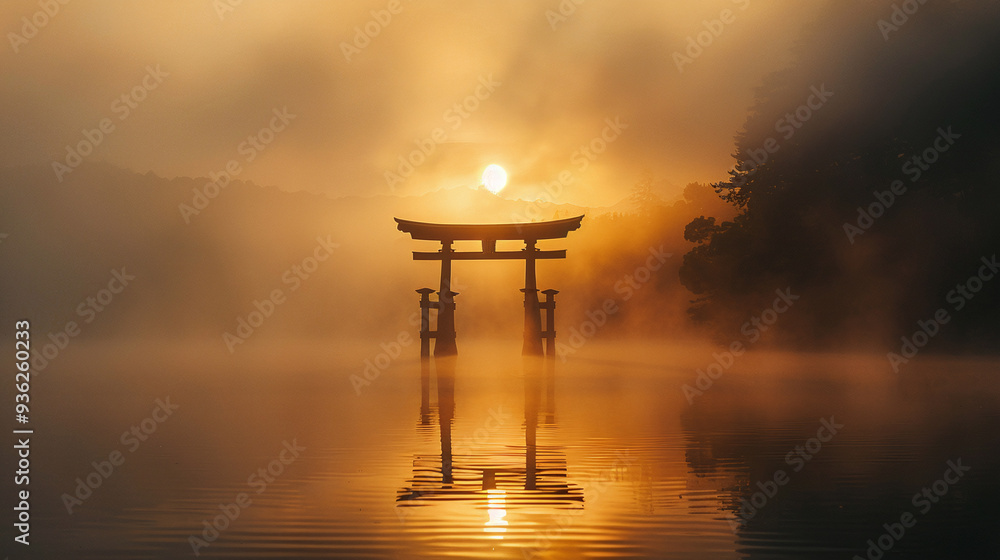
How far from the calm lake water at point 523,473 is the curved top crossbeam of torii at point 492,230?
13.4 m

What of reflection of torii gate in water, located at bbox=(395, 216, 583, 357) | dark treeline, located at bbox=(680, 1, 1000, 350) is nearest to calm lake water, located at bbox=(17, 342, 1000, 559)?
dark treeline, located at bbox=(680, 1, 1000, 350)

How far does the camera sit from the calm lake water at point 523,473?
6.95 m

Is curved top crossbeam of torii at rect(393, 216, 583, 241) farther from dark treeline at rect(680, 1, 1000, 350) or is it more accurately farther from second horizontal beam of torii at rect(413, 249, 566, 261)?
dark treeline at rect(680, 1, 1000, 350)

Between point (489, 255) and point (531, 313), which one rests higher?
point (489, 255)

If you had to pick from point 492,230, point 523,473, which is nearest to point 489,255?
point 492,230

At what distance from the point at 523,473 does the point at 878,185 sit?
86.7ft

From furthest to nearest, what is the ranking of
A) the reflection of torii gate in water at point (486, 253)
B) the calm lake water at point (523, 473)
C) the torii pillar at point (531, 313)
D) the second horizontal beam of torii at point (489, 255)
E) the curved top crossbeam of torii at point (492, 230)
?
the torii pillar at point (531, 313), the second horizontal beam of torii at point (489, 255), the reflection of torii gate in water at point (486, 253), the curved top crossbeam of torii at point (492, 230), the calm lake water at point (523, 473)

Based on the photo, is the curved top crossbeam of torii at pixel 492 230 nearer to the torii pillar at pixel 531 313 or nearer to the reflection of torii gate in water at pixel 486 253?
the reflection of torii gate in water at pixel 486 253

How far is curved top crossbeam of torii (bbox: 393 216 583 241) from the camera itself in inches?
1331

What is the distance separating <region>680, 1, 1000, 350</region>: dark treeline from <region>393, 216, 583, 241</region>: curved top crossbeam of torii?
7.05 m

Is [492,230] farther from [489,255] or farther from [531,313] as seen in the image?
[531,313]

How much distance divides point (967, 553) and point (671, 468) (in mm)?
3817

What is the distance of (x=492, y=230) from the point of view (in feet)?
112

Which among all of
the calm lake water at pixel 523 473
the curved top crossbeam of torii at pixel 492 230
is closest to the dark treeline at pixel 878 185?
the curved top crossbeam of torii at pixel 492 230
